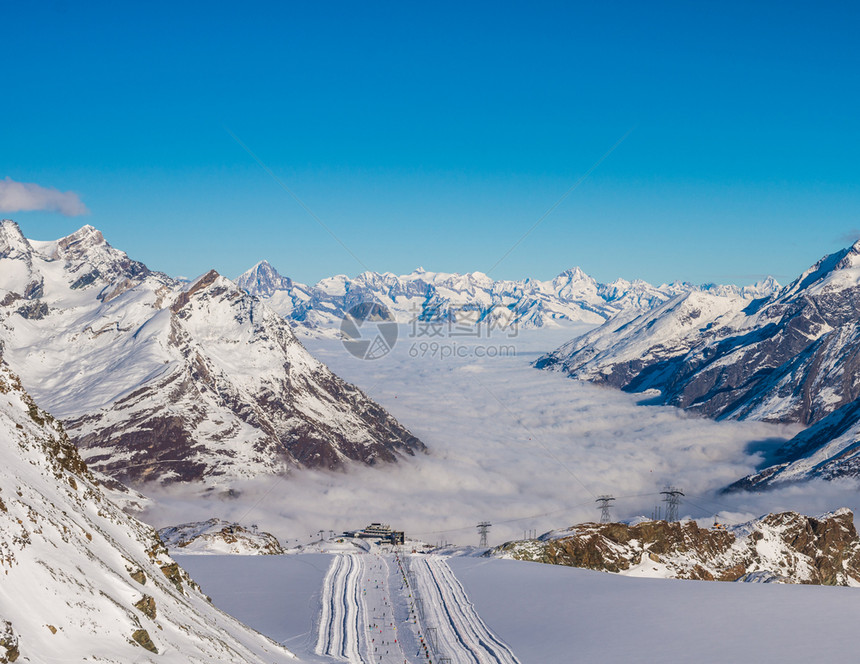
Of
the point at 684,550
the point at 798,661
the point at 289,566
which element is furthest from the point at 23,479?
the point at 684,550

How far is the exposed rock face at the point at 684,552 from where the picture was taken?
153875 mm

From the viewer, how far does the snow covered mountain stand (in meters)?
34.6

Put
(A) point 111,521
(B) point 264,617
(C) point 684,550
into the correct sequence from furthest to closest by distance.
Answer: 1. (C) point 684,550
2. (B) point 264,617
3. (A) point 111,521

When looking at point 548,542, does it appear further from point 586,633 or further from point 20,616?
point 20,616

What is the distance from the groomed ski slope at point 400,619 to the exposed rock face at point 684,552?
39.9m

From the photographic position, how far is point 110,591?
4234 centimetres

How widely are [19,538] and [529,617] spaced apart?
205 ft

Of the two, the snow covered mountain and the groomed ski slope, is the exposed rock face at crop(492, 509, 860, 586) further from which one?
the snow covered mountain

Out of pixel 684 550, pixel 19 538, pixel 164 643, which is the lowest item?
pixel 684 550

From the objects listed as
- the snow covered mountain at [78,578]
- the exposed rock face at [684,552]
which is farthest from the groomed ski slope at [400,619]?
the exposed rock face at [684,552]

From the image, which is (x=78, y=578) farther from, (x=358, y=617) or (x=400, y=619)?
(x=400, y=619)

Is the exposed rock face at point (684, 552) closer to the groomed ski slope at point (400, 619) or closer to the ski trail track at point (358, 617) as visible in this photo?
the groomed ski slope at point (400, 619)

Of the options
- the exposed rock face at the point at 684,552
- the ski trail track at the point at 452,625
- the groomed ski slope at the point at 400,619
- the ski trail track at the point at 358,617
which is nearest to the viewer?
the ski trail track at the point at 452,625

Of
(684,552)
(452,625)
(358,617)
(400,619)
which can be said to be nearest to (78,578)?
(358,617)
